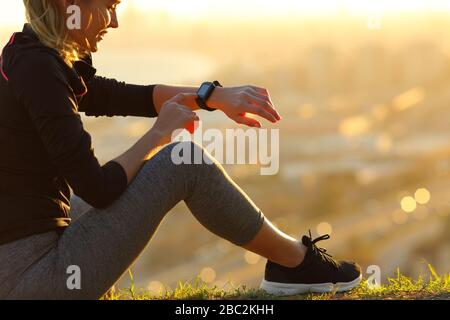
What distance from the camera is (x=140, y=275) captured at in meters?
55.0

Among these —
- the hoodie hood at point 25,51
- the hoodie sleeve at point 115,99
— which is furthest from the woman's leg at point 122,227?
the hoodie sleeve at point 115,99

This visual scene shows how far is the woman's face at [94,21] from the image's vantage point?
6.99 feet

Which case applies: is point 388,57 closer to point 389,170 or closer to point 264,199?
point 389,170

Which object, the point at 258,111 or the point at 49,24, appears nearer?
the point at 49,24

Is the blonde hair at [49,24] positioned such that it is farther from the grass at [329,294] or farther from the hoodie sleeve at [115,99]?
the grass at [329,294]

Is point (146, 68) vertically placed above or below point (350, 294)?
above

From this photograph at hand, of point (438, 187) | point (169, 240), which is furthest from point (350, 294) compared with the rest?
point (438, 187)

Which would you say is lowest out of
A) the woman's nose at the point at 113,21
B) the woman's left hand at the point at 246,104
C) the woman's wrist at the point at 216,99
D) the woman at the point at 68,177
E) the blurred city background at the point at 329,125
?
the woman at the point at 68,177

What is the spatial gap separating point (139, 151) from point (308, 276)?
881mm

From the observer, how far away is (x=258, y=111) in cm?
229

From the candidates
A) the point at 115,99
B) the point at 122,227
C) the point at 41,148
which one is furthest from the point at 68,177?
the point at 115,99

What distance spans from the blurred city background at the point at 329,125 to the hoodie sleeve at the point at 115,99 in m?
41.9

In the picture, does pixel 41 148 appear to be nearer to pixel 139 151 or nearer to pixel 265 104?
pixel 139 151

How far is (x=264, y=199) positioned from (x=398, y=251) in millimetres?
18260
